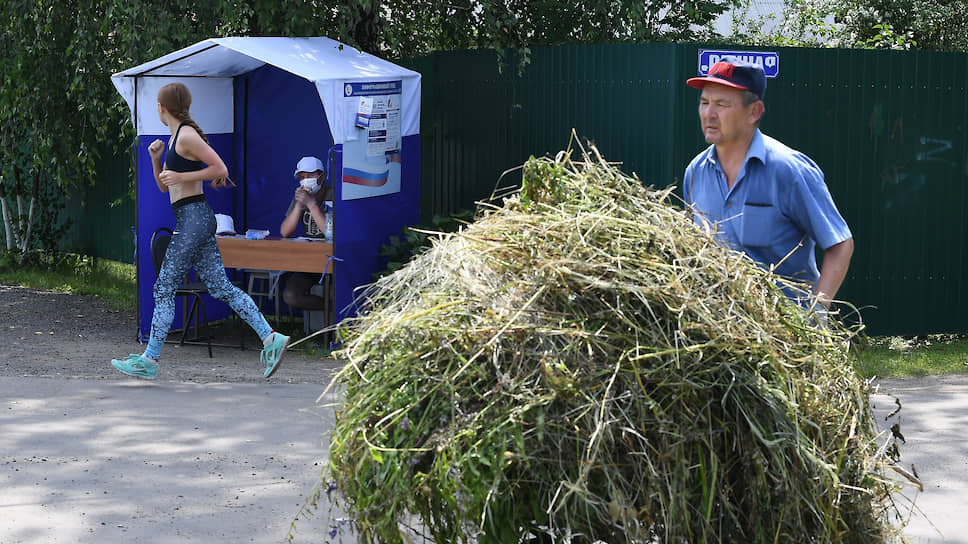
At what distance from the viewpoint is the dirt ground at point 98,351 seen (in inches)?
339

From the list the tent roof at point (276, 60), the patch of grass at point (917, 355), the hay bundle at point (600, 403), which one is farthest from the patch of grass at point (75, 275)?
the hay bundle at point (600, 403)

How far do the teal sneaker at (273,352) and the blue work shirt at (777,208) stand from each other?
445 centimetres

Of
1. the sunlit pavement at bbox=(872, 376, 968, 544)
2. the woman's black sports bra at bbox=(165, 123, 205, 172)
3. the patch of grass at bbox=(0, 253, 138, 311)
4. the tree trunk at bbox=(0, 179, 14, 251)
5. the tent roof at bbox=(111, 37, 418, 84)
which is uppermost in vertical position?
the tent roof at bbox=(111, 37, 418, 84)

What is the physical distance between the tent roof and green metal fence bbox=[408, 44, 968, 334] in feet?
4.81

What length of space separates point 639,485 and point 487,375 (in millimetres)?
470

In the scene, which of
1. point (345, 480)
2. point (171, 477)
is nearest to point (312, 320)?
point (171, 477)

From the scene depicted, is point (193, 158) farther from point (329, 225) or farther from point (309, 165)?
point (309, 165)

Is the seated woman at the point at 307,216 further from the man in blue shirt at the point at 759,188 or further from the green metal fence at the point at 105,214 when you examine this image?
the man in blue shirt at the point at 759,188

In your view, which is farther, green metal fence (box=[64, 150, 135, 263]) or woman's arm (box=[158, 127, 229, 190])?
green metal fence (box=[64, 150, 135, 263])

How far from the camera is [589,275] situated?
3.19 metres

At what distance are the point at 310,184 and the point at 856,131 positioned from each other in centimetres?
449

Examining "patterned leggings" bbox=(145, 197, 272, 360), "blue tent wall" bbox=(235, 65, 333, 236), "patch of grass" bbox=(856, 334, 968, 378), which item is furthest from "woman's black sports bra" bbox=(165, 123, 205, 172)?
"patch of grass" bbox=(856, 334, 968, 378)

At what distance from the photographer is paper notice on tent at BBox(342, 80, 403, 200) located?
9.30 metres

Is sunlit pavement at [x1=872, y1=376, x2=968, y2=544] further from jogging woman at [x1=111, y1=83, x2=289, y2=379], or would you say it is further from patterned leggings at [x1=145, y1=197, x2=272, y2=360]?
patterned leggings at [x1=145, y1=197, x2=272, y2=360]
